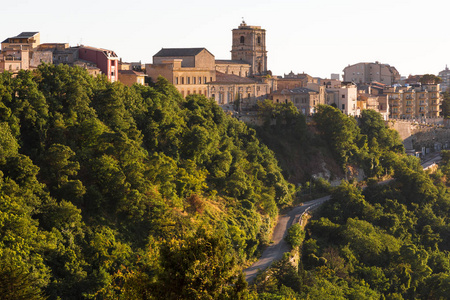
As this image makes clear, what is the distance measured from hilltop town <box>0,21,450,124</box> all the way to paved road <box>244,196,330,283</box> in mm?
16787

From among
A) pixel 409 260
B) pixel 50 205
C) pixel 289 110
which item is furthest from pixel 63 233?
pixel 289 110

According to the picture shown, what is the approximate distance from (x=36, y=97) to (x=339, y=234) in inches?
955

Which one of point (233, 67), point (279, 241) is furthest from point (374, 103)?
point (279, 241)

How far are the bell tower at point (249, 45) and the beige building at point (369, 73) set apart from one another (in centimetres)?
2845

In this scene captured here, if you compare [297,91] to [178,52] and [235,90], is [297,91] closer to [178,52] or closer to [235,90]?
[235,90]

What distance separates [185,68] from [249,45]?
16573 millimetres

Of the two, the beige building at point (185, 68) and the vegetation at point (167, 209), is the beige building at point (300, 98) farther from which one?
the vegetation at point (167, 209)

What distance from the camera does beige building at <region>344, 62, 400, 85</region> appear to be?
112 m

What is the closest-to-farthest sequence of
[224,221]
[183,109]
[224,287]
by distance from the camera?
1. [224,287]
2. [224,221]
3. [183,109]

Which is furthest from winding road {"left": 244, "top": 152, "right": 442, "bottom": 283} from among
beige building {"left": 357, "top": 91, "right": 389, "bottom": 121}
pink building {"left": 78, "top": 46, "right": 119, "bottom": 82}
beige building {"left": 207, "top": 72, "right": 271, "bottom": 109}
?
beige building {"left": 357, "top": 91, "right": 389, "bottom": 121}

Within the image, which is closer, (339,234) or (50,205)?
(50,205)

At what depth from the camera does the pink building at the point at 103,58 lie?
2462 inches

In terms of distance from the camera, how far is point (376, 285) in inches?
2016

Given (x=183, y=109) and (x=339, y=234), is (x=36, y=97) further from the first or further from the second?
(x=339, y=234)
